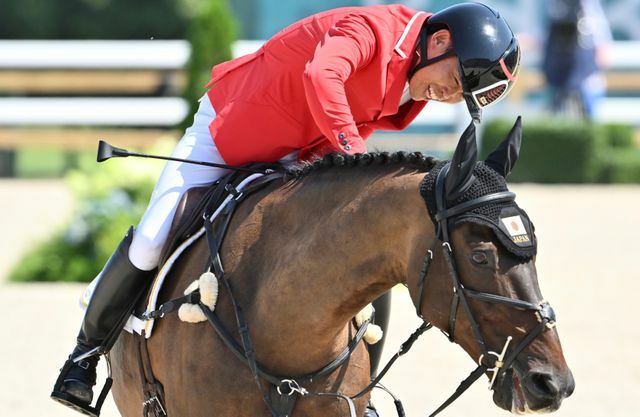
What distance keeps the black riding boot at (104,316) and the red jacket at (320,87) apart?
Result: 61cm

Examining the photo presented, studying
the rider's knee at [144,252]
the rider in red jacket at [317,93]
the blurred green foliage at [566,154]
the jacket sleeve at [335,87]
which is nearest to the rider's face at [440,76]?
the rider in red jacket at [317,93]

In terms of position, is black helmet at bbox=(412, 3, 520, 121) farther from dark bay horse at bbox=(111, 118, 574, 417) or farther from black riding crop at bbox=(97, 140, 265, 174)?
black riding crop at bbox=(97, 140, 265, 174)

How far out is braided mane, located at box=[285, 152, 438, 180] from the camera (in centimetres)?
377

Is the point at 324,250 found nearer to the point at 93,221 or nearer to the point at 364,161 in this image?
the point at 364,161

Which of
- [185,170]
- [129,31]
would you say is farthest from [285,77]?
[129,31]

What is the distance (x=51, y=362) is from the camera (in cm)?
895

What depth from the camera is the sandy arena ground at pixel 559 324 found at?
8.01 meters

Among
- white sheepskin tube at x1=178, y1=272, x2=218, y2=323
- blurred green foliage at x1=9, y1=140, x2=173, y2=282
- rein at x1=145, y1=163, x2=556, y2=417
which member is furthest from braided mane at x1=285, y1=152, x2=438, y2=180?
blurred green foliage at x1=9, y1=140, x2=173, y2=282

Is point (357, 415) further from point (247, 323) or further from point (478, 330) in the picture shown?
point (478, 330)

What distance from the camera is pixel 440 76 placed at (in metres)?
4.16

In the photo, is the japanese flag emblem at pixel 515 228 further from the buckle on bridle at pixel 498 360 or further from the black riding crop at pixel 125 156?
the black riding crop at pixel 125 156

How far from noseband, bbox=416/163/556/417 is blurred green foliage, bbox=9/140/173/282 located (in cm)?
790

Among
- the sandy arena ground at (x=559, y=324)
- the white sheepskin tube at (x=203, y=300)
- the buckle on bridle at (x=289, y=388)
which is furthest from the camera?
the sandy arena ground at (x=559, y=324)

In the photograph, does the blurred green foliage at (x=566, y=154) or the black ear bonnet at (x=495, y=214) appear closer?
the black ear bonnet at (x=495, y=214)
